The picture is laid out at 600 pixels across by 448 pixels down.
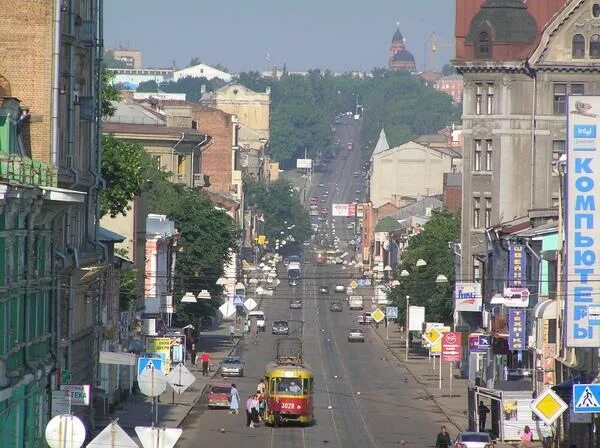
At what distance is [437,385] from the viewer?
95.2 meters

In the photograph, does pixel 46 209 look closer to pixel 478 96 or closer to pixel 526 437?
pixel 526 437

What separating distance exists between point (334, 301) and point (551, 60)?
82.5 metres

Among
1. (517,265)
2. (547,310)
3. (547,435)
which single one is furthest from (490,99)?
(547,435)

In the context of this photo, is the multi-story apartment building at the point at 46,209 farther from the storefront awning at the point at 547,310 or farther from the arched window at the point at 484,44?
the arched window at the point at 484,44

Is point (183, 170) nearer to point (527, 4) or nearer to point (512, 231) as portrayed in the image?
point (527, 4)

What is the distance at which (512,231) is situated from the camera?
85500mm

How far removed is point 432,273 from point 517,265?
3822cm

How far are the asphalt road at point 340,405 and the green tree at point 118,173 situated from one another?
863cm

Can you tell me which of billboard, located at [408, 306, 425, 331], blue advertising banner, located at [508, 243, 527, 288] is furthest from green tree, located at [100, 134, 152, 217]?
billboard, located at [408, 306, 425, 331]

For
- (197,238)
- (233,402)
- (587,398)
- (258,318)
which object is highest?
(197,238)

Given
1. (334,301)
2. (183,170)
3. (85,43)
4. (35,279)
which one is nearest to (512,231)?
(85,43)

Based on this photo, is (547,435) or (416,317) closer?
(547,435)

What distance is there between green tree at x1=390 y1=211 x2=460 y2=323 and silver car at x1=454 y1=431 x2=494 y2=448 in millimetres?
52609

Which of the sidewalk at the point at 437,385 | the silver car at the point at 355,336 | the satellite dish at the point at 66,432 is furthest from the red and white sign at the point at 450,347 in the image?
the satellite dish at the point at 66,432
